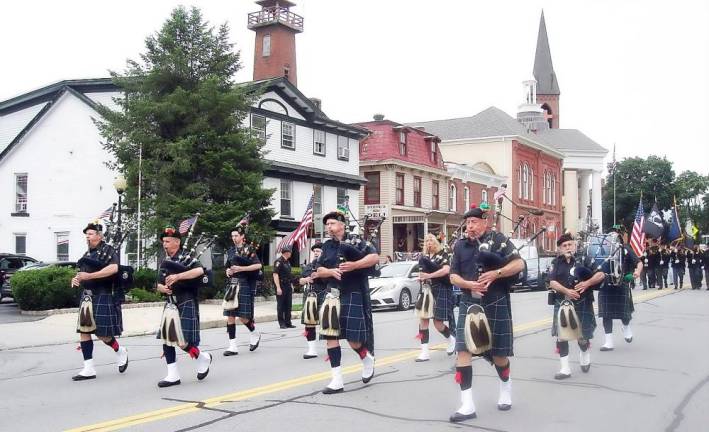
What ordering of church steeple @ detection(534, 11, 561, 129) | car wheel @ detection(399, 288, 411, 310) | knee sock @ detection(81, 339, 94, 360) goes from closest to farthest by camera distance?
knee sock @ detection(81, 339, 94, 360) → car wheel @ detection(399, 288, 411, 310) → church steeple @ detection(534, 11, 561, 129)

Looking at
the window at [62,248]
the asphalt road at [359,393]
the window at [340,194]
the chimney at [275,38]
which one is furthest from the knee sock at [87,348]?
the chimney at [275,38]

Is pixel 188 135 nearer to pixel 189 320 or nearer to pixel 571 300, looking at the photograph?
pixel 189 320

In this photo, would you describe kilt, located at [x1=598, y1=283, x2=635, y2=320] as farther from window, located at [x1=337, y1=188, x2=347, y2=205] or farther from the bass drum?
window, located at [x1=337, y1=188, x2=347, y2=205]

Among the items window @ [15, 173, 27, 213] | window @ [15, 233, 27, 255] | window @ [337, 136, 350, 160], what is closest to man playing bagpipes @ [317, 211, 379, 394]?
window @ [15, 233, 27, 255]

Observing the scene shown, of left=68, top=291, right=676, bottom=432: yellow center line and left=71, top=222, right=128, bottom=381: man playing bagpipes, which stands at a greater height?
left=71, top=222, right=128, bottom=381: man playing bagpipes

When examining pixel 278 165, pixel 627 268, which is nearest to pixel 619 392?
pixel 627 268

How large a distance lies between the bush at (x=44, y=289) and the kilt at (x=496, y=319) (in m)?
15.2

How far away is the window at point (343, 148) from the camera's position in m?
38.0

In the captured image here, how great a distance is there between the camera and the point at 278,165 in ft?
108

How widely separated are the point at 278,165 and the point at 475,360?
75.8ft

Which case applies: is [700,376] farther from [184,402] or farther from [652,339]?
[184,402]

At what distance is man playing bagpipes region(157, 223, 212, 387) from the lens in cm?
885

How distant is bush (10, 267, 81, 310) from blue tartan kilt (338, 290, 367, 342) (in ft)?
44.6

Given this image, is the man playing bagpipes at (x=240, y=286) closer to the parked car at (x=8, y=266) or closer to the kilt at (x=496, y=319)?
the kilt at (x=496, y=319)
